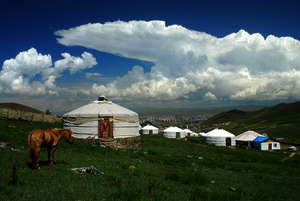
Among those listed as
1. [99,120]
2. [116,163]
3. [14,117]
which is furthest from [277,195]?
[14,117]

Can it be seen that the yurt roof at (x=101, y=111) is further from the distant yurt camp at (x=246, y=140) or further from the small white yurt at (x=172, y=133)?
the small white yurt at (x=172, y=133)

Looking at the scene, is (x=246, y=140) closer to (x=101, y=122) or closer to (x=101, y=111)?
(x=101, y=111)

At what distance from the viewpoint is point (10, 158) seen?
1094cm

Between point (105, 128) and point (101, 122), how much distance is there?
62 centimetres

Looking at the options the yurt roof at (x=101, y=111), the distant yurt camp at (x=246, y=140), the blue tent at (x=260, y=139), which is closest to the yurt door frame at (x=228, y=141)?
the distant yurt camp at (x=246, y=140)

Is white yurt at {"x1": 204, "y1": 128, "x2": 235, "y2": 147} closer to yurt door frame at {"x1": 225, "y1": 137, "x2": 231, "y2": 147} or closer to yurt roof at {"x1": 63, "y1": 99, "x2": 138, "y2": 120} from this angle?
yurt door frame at {"x1": 225, "y1": 137, "x2": 231, "y2": 147}

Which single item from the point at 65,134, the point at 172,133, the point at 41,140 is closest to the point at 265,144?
the point at 172,133

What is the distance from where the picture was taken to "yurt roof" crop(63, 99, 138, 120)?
21764mm

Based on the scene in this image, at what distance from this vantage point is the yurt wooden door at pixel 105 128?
21375 mm

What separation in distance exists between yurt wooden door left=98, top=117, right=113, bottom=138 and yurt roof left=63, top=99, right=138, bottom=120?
521mm

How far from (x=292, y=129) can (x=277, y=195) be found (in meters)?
79.9

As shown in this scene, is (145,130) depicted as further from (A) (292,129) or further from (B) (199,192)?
(B) (199,192)

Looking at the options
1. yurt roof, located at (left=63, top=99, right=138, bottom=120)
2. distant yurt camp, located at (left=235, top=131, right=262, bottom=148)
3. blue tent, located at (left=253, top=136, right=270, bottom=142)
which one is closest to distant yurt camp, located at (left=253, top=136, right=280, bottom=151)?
blue tent, located at (left=253, top=136, right=270, bottom=142)

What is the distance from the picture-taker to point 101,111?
22.0m
